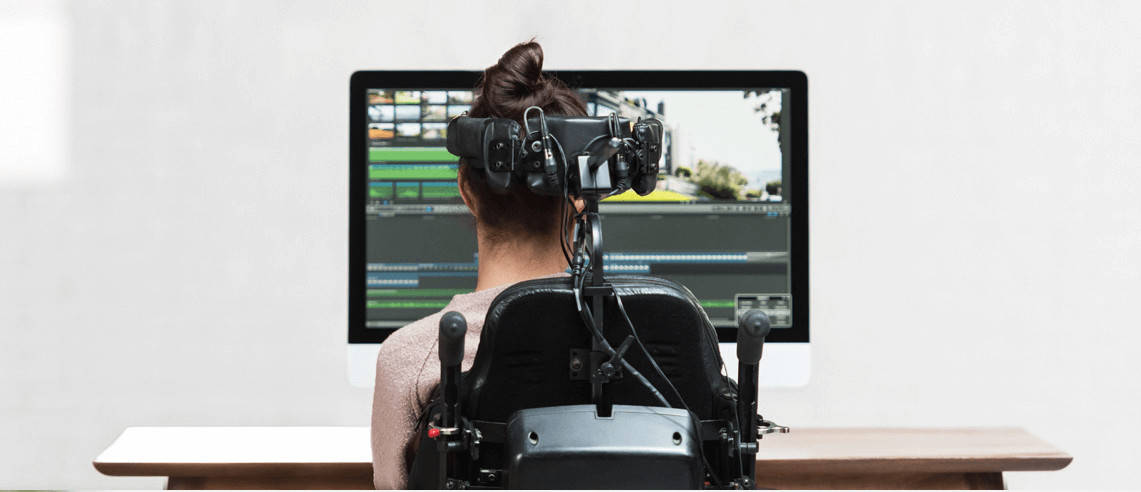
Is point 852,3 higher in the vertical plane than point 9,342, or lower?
higher

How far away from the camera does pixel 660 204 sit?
6.18 feet

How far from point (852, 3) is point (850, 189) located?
44 cm

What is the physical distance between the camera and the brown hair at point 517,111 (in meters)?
1.31

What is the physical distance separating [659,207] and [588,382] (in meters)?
0.81

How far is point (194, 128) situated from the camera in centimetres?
240

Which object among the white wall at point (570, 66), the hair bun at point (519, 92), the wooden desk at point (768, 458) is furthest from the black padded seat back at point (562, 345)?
the white wall at point (570, 66)

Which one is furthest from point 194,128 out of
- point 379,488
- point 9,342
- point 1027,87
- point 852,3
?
point 1027,87

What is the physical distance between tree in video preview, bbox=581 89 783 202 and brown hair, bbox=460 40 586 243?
550mm

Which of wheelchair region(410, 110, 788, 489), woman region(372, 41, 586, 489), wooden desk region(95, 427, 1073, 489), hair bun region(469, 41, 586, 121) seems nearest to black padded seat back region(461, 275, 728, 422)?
wheelchair region(410, 110, 788, 489)

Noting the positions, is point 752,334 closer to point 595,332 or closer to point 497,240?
point 595,332

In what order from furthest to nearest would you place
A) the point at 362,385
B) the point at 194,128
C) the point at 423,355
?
the point at 194,128, the point at 362,385, the point at 423,355

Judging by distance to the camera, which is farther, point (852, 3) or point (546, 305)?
point (852, 3)

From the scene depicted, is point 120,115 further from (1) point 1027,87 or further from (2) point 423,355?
(1) point 1027,87

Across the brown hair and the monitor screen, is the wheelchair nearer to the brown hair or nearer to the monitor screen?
the brown hair
